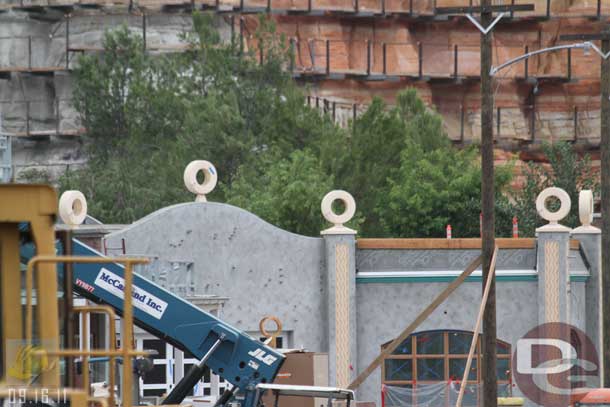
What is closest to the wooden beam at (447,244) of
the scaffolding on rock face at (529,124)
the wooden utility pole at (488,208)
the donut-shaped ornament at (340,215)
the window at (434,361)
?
the donut-shaped ornament at (340,215)

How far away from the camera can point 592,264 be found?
38.8 metres

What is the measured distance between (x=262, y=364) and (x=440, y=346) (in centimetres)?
1644

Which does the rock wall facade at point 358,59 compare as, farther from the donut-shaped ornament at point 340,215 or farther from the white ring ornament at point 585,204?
the donut-shaped ornament at point 340,215

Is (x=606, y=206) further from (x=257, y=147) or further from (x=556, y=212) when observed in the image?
(x=257, y=147)

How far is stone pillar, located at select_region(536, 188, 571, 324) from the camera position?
3681cm

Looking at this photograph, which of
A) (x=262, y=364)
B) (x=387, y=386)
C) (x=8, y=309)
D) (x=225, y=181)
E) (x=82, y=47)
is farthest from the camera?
(x=82, y=47)

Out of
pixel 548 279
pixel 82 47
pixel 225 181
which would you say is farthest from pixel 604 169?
pixel 82 47

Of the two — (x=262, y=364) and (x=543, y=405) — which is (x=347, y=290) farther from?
(x=262, y=364)

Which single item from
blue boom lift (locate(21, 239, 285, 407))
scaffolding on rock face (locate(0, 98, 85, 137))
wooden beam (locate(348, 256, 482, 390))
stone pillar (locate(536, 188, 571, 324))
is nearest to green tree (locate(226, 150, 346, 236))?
stone pillar (locate(536, 188, 571, 324))

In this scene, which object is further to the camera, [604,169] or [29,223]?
[604,169]

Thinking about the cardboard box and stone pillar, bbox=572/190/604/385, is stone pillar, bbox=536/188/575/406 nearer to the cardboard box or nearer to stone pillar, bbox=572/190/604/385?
stone pillar, bbox=572/190/604/385

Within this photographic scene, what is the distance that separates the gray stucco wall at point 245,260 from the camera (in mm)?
35438

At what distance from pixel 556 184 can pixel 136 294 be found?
42.2 meters

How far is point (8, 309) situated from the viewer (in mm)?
11148
